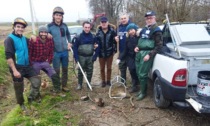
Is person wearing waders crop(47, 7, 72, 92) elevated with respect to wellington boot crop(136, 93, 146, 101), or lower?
elevated

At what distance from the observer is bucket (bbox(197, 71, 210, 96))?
13.5 feet

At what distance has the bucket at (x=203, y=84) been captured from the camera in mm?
4105

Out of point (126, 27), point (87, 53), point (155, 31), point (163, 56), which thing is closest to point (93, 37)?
point (87, 53)

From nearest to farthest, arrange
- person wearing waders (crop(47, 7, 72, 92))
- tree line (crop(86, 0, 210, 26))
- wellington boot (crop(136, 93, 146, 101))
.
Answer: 1. wellington boot (crop(136, 93, 146, 101))
2. person wearing waders (crop(47, 7, 72, 92))
3. tree line (crop(86, 0, 210, 26))

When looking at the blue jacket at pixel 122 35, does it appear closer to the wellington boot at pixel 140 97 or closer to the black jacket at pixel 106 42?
the black jacket at pixel 106 42

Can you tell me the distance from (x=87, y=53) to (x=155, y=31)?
6.35 feet

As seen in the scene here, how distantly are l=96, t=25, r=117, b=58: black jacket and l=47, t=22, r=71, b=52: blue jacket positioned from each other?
89cm

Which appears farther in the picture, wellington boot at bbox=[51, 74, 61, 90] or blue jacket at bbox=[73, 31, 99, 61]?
blue jacket at bbox=[73, 31, 99, 61]

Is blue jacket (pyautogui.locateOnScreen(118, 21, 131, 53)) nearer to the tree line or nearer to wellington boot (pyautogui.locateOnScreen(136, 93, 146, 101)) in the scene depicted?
wellington boot (pyautogui.locateOnScreen(136, 93, 146, 101))

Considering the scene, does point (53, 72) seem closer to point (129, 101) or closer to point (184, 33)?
point (129, 101)

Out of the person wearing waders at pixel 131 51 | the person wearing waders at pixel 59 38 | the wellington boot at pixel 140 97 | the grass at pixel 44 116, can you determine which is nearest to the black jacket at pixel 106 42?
the person wearing waders at pixel 131 51

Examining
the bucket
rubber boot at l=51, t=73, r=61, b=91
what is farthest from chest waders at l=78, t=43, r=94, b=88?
the bucket

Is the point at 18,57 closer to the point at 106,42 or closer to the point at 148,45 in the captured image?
the point at 106,42

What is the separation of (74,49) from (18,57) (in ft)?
5.18
